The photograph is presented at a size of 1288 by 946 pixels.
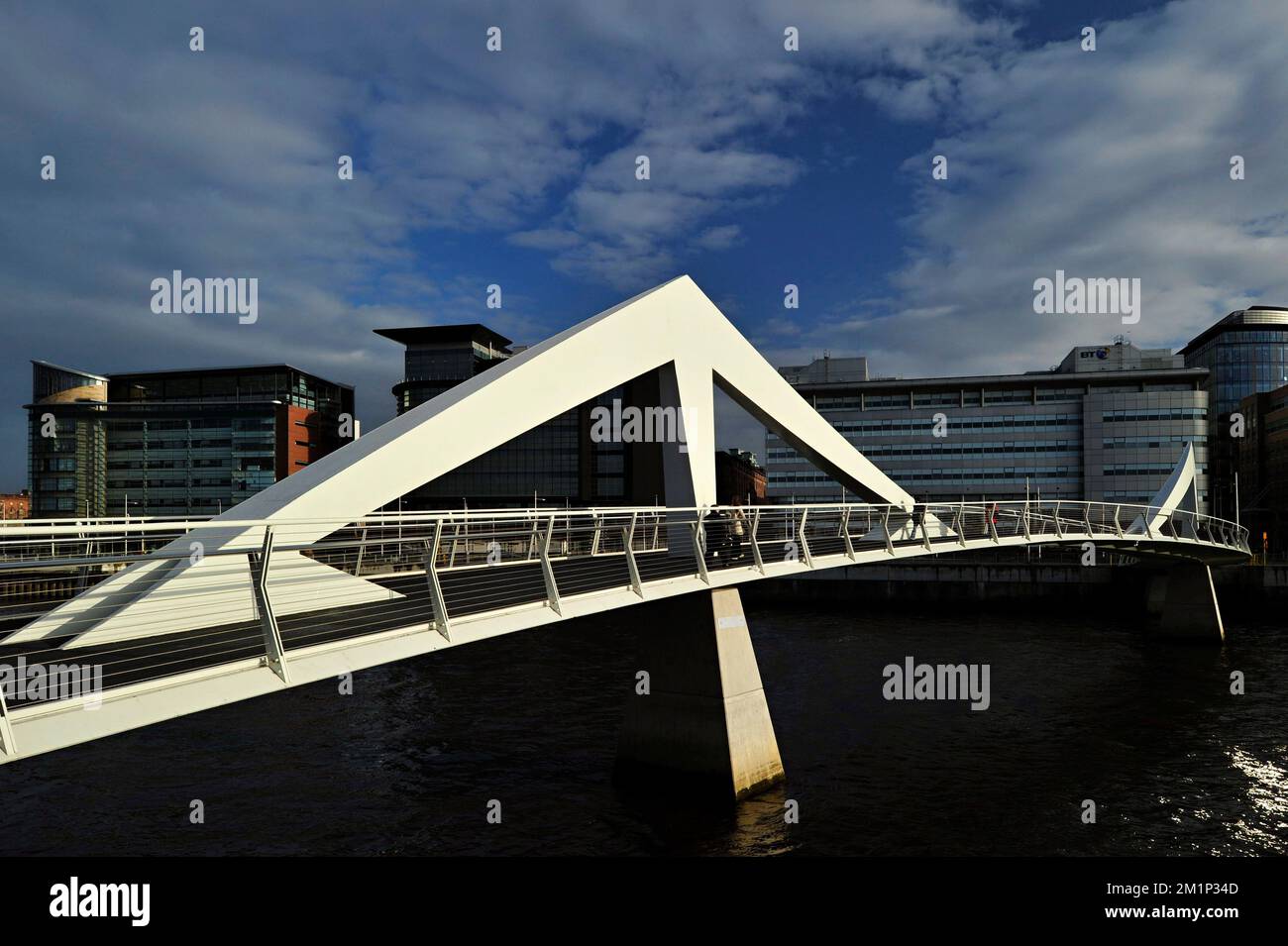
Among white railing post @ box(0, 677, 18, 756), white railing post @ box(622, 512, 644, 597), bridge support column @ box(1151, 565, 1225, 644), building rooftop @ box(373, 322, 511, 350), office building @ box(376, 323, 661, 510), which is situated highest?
building rooftop @ box(373, 322, 511, 350)

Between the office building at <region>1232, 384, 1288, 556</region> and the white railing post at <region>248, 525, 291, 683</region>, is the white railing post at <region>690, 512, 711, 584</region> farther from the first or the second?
the office building at <region>1232, 384, 1288, 556</region>

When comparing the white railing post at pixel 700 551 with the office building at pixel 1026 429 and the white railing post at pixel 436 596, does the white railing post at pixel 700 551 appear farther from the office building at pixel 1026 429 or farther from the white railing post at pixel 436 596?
the office building at pixel 1026 429

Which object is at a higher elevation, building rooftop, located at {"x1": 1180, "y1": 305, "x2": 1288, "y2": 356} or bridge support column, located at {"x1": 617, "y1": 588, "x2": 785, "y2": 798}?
building rooftop, located at {"x1": 1180, "y1": 305, "x2": 1288, "y2": 356}

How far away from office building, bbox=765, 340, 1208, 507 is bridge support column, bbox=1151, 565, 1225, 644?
35.8m

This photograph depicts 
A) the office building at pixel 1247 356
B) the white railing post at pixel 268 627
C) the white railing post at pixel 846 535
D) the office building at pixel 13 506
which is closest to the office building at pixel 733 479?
the office building at pixel 1247 356

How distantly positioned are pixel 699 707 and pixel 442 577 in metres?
5.21

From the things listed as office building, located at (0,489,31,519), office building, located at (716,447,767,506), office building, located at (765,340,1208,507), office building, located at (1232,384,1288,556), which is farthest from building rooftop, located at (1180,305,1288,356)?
office building, located at (0,489,31,519)

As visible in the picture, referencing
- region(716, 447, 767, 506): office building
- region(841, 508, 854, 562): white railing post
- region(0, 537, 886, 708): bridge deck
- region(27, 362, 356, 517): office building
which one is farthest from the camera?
region(716, 447, 767, 506): office building

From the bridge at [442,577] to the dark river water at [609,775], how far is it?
1974 millimetres

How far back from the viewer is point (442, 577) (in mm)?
15141

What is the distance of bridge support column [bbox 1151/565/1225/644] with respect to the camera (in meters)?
37.0

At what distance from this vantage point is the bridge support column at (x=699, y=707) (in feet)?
50.2

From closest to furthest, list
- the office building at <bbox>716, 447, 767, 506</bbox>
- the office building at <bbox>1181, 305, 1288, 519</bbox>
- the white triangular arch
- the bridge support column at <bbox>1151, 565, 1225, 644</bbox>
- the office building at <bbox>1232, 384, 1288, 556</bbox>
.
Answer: the white triangular arch → the bridge support column at <bbox>1151, 565, 1225, 644</bbox> → the office building at <bbox>1232, 384, 1288, 556</bbox> → the office building at <bbox>716, 447, 767, 506</bbox> → the office building at <bbox>1181, 305, 1288, 519</bbox>
